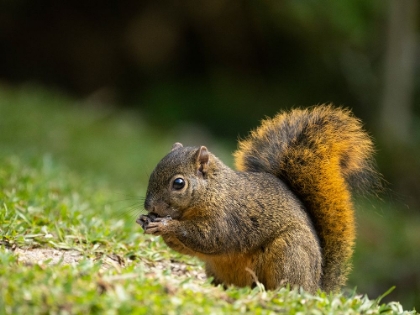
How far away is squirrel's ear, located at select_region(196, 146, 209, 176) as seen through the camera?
4.41 meters

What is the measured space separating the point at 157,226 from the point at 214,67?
12221mm

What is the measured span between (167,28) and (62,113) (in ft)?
16.4

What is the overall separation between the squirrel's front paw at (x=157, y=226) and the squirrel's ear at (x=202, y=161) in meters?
0.44

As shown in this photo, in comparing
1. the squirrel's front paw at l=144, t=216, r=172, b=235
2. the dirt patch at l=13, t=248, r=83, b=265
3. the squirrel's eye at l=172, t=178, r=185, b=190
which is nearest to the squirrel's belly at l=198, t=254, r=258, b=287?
the squirrel's front paw at l=144, t=216, r=172, b=235

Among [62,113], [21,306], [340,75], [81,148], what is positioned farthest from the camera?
[340,75]

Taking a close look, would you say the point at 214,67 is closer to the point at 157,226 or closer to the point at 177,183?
the point at 177,183

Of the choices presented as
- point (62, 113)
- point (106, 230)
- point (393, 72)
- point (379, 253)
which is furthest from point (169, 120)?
point (106, 230)

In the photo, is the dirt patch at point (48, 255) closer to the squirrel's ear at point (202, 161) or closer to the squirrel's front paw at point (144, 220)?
the squirrel's front paw at point (144, 220)

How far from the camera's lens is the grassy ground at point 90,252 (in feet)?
10.2

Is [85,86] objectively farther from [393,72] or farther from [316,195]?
[316,195]

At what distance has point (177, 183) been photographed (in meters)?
4.27

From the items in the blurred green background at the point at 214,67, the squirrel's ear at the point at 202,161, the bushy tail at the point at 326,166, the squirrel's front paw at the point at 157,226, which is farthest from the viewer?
the blurred green background at the point at 214,67

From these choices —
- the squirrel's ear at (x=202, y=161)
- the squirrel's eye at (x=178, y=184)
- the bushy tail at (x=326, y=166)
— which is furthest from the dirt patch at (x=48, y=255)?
the bushy tail at (x=326, y=166)

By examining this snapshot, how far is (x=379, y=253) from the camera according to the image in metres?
8.84
